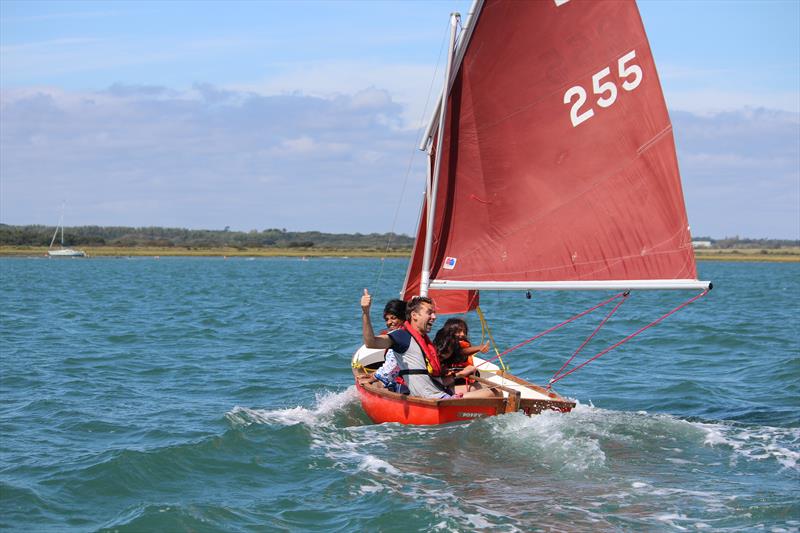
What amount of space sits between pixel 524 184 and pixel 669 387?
849 centimetres

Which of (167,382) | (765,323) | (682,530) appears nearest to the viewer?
(682,530)

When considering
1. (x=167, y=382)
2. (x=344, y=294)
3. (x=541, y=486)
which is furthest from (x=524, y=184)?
(x=344, y=294)

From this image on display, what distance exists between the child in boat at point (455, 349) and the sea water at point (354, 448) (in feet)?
4.06

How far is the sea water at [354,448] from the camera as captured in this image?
11453 mm

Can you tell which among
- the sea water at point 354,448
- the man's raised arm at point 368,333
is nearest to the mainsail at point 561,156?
the man's raised arm at point 368,333

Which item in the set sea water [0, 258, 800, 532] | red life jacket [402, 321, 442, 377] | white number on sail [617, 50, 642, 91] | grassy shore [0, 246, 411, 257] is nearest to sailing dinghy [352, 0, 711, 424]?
white number on sail [617, 50, 642, 91]

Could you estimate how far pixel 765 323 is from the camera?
3972cm

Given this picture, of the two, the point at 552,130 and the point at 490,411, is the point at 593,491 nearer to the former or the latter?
the point at 490,411

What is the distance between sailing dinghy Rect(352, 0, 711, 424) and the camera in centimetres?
1475

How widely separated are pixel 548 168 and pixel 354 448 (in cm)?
540

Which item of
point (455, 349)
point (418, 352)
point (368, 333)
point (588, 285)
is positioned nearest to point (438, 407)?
point (418, 352)

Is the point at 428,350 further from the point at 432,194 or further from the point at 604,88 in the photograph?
the point at 604,88

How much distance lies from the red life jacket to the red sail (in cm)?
156

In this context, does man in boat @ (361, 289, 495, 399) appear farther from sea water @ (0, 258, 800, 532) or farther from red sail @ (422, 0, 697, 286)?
red sail @ (422, 0, 697, 286)
